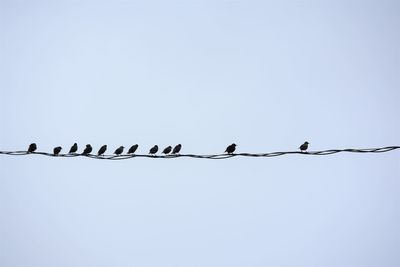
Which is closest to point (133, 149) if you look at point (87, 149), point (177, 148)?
point (87, 149)

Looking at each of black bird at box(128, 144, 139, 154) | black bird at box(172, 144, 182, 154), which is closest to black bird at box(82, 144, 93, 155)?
black bird at box(128, 144, 139, 154)

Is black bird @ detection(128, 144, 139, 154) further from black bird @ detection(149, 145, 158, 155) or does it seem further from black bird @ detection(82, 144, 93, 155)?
black bird @ detection(82, 144, 93, 155)

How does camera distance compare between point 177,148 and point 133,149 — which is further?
point 133,149

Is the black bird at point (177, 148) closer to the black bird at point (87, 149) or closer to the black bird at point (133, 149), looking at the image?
the black bird at point (133, 149)

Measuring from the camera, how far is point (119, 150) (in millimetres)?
16016

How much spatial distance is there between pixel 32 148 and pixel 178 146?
6.04 m

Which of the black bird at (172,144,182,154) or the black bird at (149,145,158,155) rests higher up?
the black bird at (149,145,158,155)

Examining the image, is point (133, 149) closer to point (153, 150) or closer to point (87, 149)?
point (153, 150)

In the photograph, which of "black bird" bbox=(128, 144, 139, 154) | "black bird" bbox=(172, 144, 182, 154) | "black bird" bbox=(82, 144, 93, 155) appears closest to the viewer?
"black bird" bbox=(172, 144, 182, 154)

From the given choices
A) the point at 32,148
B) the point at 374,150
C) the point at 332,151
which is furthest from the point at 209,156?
the point at 32,148

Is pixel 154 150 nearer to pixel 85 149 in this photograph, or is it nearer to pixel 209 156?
pixel 85 149

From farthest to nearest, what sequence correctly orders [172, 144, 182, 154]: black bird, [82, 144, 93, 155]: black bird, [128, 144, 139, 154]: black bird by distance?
1. [82, 144, 93, 155]: black bird
2. [128, 144, 139, 154]: black bird
3. [172, 144, 182, 154]: black bird

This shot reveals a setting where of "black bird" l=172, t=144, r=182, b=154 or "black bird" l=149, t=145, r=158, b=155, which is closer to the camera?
"black bird" l=172, t=144, r=182, b=154

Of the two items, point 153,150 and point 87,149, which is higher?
point 153,150
